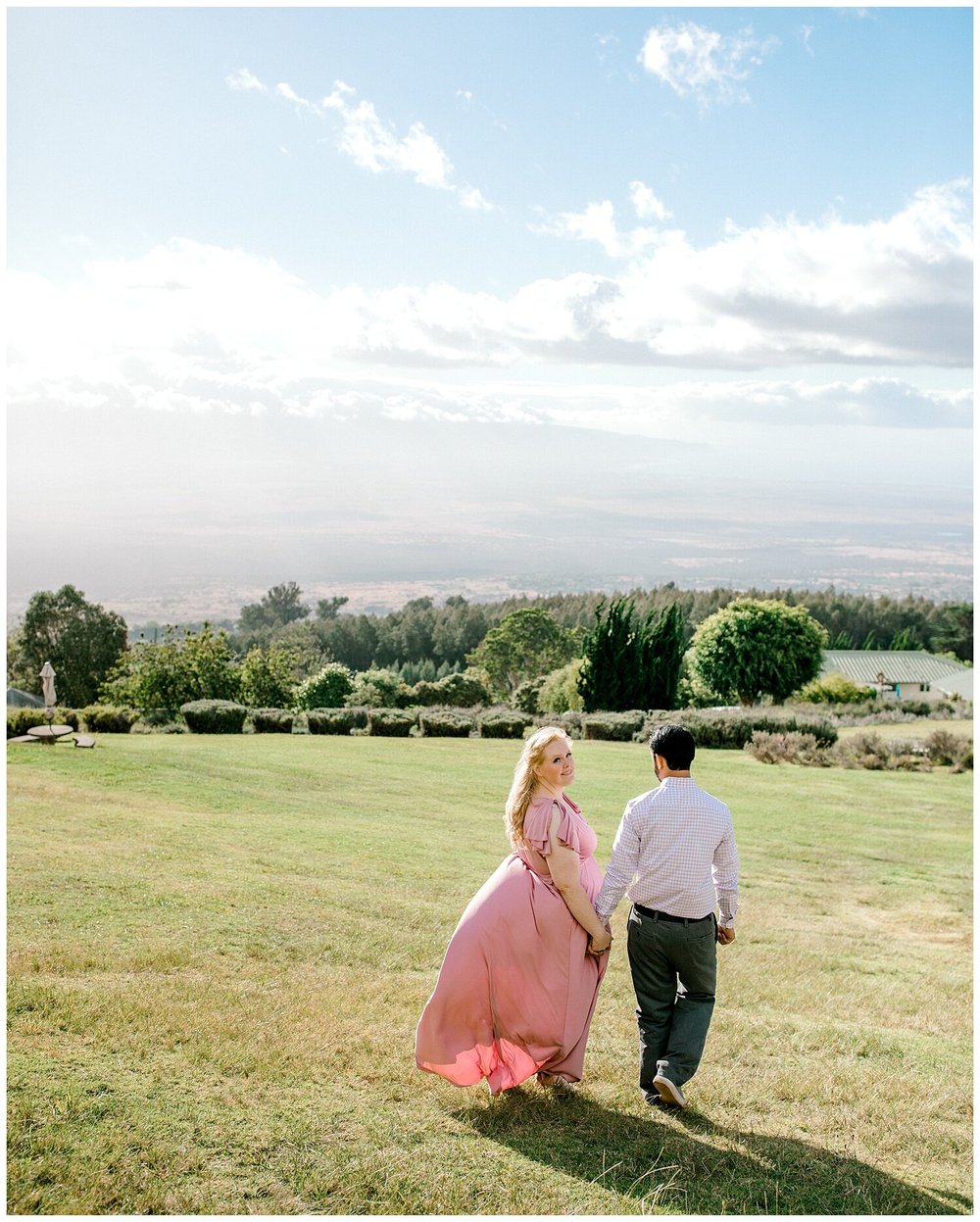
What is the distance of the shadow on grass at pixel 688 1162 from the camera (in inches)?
160

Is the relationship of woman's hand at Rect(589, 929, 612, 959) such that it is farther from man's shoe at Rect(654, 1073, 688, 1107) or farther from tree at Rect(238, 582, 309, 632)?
tree at Rect(238, 582, 309, 632)

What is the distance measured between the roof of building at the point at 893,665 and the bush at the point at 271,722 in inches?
1797

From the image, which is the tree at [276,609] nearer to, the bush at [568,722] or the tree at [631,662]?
the tree at [631,662]

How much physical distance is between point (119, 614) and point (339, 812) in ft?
113

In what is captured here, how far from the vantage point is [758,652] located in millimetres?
38594

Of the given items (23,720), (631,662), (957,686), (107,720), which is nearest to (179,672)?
(107,720)

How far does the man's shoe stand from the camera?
4633mm

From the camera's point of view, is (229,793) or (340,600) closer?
(229,793)

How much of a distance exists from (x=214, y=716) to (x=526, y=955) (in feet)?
66.9

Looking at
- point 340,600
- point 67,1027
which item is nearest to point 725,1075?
point 67,1027

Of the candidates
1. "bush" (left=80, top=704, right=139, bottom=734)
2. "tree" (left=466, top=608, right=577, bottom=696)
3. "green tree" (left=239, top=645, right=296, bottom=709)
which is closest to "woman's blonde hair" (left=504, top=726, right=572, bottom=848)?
"bush" (left=80, top=704, right=139, bottom=734)

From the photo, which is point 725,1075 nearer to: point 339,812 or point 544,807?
point 544,807

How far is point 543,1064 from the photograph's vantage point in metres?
4.80

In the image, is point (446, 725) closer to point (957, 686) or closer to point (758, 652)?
point (758, 652)
